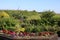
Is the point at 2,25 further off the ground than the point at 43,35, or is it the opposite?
the point at 2,25

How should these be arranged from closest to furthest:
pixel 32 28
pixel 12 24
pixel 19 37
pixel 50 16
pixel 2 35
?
1. pixel 19 37
2. pixel 2 35
3. pixel 32 28
4. pixel 12 24
5. pixel 50 16

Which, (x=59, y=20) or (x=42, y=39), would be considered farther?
(x=59, y=20)

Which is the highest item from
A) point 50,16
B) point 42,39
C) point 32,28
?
point 50,16

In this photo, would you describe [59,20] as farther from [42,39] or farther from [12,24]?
[42,39]

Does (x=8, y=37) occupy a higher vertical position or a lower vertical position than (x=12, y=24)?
lower

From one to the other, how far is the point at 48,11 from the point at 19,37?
17.9 meters

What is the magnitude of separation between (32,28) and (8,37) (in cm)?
511

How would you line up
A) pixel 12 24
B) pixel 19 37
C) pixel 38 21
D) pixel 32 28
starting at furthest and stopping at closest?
pixel 38 21
pixel 12 24
pixel 32 28
pixel 19 37

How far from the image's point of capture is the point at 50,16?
31047 mm

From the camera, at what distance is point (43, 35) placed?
15.2 m

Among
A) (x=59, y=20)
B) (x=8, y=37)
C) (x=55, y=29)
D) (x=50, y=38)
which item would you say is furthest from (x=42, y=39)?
(x=59, y=20)

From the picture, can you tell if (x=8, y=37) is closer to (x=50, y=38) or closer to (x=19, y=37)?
(x=19, y=37)

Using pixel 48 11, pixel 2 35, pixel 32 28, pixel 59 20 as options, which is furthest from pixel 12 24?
pixel 48 11

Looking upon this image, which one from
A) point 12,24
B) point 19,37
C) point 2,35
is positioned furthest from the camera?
point 12,24
